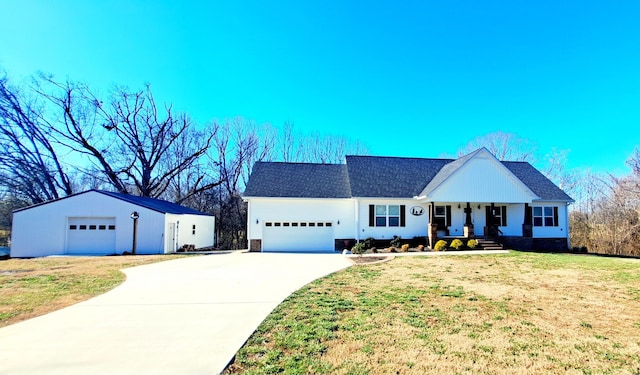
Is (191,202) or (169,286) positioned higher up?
(191,202)

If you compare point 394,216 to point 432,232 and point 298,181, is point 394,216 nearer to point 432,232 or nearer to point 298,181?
point 432,232

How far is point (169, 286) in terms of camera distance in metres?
8.59

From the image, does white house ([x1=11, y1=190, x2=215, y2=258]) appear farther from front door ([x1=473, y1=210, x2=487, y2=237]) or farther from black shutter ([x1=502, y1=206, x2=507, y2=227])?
black shutter ([x1=502, y1=206, x2=507, y2=227])

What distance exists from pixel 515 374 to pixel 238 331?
12.3 feet

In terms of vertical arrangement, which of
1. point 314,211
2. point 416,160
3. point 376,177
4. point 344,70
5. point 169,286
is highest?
point 344,70

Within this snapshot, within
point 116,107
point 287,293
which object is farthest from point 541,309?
point 116,107

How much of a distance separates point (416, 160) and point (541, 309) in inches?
750

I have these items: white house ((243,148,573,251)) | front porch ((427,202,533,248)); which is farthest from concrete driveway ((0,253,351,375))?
front porch ((427,202,533,248))

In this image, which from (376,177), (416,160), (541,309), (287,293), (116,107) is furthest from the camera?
(116,107)

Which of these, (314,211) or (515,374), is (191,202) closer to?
(314,211)

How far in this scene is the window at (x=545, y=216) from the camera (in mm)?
21031

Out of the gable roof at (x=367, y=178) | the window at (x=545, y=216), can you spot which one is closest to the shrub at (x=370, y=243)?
the gable roof at (x=367, y=178)

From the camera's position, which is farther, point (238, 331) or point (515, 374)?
point (238, 331)

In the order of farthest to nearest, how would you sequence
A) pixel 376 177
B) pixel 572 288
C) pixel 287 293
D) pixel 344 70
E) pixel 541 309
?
1. pixel 376 177
2. pixel 344 70
3. pixel 572 288
4. pixel 287 293
5. pixel 541 309
